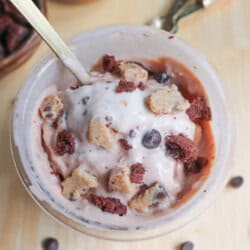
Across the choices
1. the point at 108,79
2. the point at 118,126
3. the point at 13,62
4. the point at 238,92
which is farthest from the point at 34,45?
the point at 238,92

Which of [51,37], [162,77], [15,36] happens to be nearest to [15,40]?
[15,36]

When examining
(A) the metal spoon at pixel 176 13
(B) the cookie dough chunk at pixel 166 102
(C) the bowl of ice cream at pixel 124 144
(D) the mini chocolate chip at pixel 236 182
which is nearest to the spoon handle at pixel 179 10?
(A) the metal spoon at pixel 176 13

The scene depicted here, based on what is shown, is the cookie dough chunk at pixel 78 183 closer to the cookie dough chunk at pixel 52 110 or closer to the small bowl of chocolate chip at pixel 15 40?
the cookie dough chunk at pixel 52 110

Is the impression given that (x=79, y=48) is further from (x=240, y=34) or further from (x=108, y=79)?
(x=240, y=34)

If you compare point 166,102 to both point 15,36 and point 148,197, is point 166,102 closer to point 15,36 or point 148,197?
point 148,197

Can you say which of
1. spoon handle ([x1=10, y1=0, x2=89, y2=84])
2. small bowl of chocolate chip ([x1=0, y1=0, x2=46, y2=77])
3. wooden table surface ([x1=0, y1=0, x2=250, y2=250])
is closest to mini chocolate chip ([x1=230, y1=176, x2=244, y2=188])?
wooden table surface ([x1=0, y1=0, x2=250, y2=250])

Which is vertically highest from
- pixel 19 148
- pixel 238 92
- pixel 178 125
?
pixel 19 148

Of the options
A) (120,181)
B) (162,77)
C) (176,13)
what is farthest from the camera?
(176,13)

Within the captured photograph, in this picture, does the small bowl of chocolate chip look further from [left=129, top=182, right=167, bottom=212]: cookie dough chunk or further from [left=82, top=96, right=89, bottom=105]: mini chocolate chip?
[left=129, top=182, right=167, bottom=212]: cookie dough chunk
